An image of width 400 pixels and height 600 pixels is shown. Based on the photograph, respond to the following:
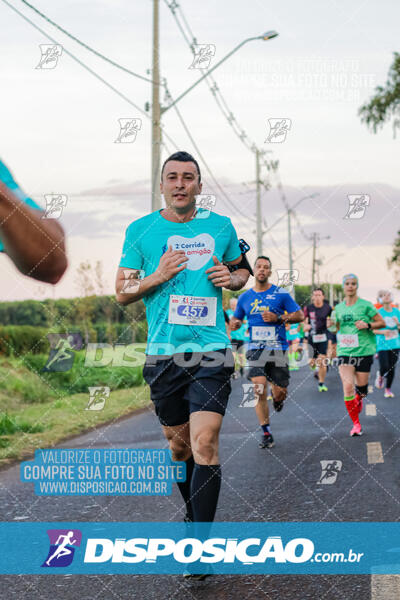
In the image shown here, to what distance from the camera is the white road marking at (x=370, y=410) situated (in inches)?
440

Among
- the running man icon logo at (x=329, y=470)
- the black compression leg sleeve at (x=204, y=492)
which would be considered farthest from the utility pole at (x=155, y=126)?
the black compression leg sleeve at (x=204, y=492)

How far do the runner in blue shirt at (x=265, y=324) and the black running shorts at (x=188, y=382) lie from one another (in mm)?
4250

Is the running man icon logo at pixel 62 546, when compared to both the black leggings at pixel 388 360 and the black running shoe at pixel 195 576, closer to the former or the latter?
the black running shoe at pixel 195 576

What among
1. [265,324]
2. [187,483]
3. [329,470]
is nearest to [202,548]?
[187,483]

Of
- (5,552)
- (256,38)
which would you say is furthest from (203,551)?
(256,38)

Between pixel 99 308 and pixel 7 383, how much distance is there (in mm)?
8286

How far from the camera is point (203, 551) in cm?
423

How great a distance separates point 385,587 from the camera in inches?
150

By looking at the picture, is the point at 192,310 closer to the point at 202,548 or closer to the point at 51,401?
the point at 202,548

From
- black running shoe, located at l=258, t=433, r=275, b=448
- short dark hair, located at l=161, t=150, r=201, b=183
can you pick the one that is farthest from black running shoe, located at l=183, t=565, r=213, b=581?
black running shoe, located at l=258, t=433, r=275, b=448

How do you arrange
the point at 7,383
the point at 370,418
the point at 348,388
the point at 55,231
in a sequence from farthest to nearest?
the point at 7,383 → the point at 370,418 → the point at 348,388 → the point at 55,231

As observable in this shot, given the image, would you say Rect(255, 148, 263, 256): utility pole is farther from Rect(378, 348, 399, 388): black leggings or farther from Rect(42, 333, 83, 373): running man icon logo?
Rect(378, 348, 399, 388): black leggings

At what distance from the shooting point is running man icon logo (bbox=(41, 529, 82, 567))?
179 inches

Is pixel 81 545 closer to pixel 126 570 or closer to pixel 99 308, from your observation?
pixel 126 570
